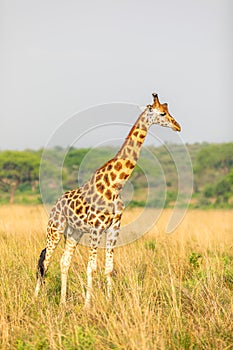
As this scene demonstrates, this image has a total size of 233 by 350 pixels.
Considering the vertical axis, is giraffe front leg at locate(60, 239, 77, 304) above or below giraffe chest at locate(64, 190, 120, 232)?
below

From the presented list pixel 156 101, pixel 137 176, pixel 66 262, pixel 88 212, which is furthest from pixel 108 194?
pixel 137 176

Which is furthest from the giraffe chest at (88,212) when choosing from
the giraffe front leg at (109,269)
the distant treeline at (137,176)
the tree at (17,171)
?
the tree at (17,171)

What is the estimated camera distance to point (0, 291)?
564 cm

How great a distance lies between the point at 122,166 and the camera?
6062 mm

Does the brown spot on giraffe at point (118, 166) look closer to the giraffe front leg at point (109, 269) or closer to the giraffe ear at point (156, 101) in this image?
the giraffe ear at point (156, 101)

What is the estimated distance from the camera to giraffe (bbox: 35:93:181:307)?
19.3ft

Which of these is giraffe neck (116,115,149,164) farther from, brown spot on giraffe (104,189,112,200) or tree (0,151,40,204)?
tree (0,151,40,204)

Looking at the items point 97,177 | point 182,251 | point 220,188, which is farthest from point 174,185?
point 97,177

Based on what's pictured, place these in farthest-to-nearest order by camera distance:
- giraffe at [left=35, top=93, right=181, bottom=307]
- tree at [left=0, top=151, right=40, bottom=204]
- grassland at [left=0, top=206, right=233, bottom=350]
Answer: tree at [left=0, top=151, right=40, bottom=204] → giraffe at [left=35, top=93, right=181, bottom=307] → grassland at [left=0, top=206, right=233, bottom=350]

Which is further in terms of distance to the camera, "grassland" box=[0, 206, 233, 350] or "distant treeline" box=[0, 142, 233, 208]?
"distant treeline" box=[0, 142, 233, 208]

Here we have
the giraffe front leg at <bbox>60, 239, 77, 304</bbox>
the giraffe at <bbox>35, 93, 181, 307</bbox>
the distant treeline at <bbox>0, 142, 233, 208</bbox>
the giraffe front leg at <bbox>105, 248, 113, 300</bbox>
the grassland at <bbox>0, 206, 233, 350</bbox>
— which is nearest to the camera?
the grassland at <bbox>0, 206, 233, 350</bbox>

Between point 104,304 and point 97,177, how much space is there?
1590 mm

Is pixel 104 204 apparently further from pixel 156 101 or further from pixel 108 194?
pixel 156 101

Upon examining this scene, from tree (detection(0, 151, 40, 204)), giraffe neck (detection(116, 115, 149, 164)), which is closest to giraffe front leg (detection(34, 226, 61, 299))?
giraffe neck (detection(116, 115, 149, 164))
